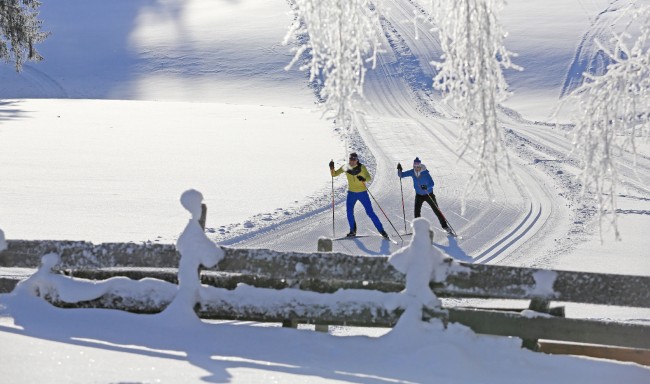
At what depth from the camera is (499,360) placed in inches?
295

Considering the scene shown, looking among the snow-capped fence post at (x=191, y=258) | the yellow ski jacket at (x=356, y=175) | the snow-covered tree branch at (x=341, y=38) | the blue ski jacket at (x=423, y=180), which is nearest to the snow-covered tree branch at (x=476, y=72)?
the snow-covered tree branch at (x=341, y=38)

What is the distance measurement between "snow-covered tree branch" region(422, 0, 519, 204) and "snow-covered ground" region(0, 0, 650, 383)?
1.04 feet

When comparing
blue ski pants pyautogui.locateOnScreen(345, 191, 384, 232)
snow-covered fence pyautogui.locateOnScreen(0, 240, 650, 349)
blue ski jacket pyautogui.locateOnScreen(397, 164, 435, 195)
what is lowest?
snow-covered fence pyautogui.locateOnScreen(0, 240, 650, 349)

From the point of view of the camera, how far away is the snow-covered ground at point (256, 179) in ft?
24.1

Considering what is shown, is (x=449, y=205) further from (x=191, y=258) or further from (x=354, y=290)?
(x=191, y=258)

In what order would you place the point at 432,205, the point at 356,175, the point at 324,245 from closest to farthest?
the point at 324,245 < the point at 356,175 < the point at 432,205

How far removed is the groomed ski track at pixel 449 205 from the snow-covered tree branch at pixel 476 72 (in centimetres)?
16

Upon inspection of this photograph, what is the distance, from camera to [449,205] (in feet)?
63.6

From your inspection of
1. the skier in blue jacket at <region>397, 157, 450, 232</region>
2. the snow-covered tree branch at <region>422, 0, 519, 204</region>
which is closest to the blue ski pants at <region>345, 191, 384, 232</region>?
the skier in blue jacket at <region>397, 157, 450, 232</region>

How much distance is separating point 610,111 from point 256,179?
17.5m

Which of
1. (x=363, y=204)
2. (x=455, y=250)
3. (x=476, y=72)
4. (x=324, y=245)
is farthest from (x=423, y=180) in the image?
(x=476, y=72)

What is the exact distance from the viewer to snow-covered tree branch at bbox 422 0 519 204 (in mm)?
5203

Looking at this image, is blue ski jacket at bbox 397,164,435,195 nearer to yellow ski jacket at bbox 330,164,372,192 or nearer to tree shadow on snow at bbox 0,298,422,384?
yellow ski jacket at bbox 330,164,372,192

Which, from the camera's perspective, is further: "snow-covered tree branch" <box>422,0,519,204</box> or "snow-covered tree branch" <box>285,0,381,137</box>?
"snow-covered tree branch" <box>285,0,381,137</box>
